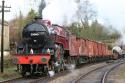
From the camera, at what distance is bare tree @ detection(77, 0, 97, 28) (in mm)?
42047

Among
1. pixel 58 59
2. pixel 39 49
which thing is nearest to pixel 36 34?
pixel 39 49

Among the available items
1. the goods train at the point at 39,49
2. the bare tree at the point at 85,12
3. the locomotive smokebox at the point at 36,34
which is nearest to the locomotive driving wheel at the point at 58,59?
the goods train at the point at 39,49

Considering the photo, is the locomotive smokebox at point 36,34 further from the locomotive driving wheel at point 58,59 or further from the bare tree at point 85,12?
the bare tree at point 85,12

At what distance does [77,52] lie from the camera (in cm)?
3241

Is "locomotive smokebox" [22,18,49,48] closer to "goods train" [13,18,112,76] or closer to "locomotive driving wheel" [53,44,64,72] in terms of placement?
"goods train" [13,18,112,76]

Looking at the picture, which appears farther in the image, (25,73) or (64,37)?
(64,37)

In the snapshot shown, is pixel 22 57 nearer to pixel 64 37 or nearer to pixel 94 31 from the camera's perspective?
pixel 64 37

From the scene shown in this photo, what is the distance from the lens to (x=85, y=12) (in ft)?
172

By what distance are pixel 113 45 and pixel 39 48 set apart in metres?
42.7

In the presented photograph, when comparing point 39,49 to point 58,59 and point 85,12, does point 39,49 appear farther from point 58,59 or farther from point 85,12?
point 85,12

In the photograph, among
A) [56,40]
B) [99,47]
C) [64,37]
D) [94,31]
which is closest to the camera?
[56,40]

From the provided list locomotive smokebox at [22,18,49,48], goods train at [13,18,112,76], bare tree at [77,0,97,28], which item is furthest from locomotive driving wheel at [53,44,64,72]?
bare tree at [77,0,97,28]

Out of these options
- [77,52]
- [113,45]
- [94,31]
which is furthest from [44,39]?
[94,31]

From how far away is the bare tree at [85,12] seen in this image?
4205 centimetres
